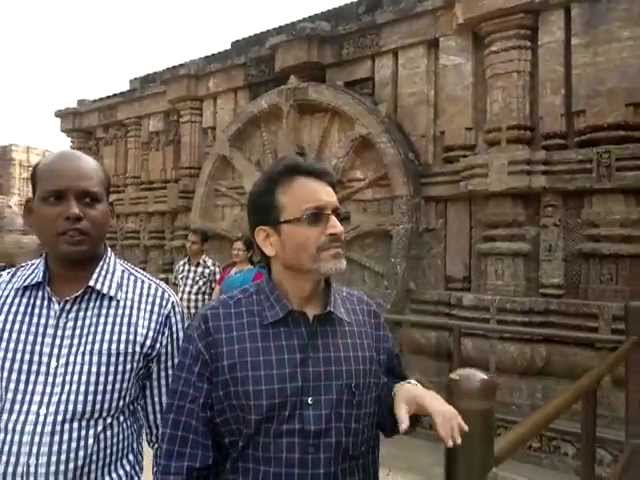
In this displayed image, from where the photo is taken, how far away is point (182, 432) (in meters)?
1.37

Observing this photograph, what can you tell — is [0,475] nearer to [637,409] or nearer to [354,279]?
[637,409]

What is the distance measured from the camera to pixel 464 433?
1.36 meters

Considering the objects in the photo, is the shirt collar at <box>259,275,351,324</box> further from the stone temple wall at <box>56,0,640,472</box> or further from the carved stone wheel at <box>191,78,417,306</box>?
the carved stone wheel at <box>191,78,417,306</box>

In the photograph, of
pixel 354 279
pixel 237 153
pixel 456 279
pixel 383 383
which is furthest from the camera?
pixel 237 153

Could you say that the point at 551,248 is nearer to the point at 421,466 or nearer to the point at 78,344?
the point at 421,466

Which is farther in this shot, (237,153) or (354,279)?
(237,153)

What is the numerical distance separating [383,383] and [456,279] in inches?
142

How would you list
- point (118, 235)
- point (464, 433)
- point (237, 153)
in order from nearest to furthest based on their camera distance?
point (464, 433), point (237, 153), point (118, 235)

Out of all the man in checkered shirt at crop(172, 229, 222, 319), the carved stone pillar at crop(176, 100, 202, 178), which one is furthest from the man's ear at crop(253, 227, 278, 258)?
the carved stone pillar at crop(176, 100, 202, 178)

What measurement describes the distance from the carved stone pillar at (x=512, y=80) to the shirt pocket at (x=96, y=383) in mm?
3829

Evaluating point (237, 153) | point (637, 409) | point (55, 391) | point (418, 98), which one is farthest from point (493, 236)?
point (55, 391)

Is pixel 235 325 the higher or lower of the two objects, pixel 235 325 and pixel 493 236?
the lower

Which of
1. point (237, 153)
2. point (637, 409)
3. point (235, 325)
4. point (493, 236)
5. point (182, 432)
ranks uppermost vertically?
point (237, 153)

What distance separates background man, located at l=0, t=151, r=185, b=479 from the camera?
1.44m
